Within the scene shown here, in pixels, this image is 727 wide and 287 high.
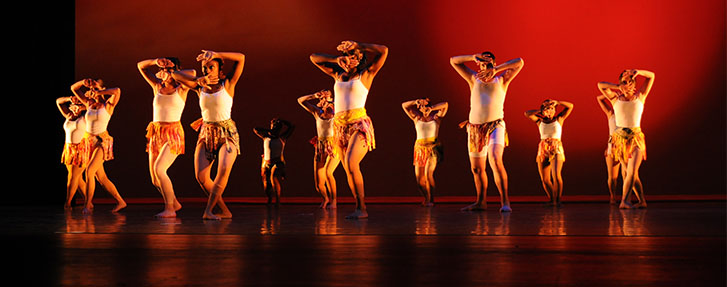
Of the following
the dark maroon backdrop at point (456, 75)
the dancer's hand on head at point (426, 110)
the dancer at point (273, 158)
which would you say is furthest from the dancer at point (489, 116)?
the dark maroon backdrop at point (456, 75)

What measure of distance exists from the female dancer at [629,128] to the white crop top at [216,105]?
3.98m

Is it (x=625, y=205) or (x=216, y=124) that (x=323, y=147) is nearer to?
(x=216, y=124)

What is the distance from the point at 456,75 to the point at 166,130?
17.8ft

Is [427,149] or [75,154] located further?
[427,149]

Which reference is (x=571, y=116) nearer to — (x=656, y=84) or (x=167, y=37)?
(x=656, y=84)

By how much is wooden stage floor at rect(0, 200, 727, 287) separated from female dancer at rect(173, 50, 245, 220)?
46 cm

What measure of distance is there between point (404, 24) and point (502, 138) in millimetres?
4274

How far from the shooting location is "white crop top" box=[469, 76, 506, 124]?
25.0 feet

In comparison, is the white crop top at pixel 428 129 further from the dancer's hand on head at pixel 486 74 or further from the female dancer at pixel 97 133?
the female dancer at pixel 97 133

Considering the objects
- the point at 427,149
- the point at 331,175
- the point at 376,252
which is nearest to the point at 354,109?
the point at 331,175

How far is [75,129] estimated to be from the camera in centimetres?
890

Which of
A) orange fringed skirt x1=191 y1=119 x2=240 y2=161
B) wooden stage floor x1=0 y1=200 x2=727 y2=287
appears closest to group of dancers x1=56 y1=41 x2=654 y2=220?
orange fringed skirt x1=191 y1=119 x2=240 y2=161

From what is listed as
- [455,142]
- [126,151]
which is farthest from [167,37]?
[455,142]

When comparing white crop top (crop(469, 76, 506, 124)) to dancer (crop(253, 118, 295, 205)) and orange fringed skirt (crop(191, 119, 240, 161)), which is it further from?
dancer (crop(253, 118, 295, 205))
